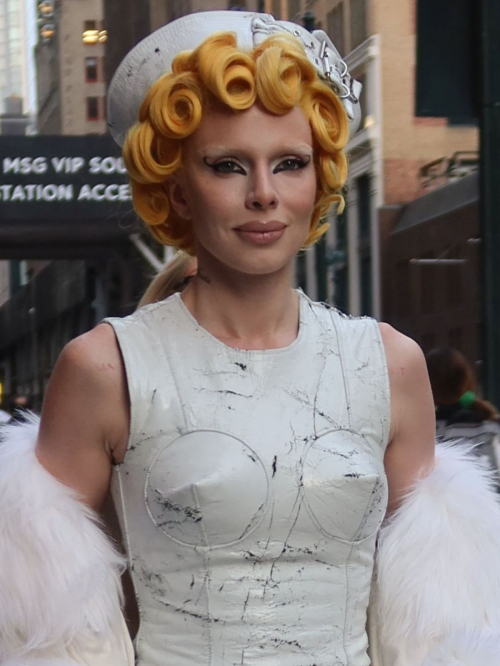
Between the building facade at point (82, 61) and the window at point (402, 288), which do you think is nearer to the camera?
the window at point (402, 288)

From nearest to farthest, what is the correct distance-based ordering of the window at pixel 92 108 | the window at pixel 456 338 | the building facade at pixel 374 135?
1. the window at pixel 456 338
2. the building facade at pixel 374 135
3. the window at pixel 92 108

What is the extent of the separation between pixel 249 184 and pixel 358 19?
14608 mm

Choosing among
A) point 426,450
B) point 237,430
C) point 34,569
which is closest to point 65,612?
point 34,569

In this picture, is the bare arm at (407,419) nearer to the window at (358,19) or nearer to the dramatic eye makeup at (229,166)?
the dramatic eye makeup at (229,166)

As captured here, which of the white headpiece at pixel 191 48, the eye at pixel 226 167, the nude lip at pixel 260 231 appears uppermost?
the white headpiece at pixel 191 48

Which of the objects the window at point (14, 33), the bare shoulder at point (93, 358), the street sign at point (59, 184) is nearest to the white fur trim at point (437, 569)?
the bare shoulder at point (93, 358)

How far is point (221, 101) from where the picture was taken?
6.62 ft

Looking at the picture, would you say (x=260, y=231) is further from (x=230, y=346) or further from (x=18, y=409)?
(x=18, y=409)

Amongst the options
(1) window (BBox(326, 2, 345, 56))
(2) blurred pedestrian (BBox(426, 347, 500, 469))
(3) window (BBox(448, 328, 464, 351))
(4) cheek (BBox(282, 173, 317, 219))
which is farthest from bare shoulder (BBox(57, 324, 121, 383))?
(1) window (BBox(326, 2, 345, 56))

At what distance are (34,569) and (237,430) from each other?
41 centimetres

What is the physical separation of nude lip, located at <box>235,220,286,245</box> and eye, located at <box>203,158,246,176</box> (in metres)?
0.09

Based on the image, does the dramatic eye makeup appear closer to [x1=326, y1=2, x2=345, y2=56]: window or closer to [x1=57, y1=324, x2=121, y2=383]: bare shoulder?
[x1=57, y1=324, x2=121, y2=383]: bare shoulder

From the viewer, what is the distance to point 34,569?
203cm

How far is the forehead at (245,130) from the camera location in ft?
6.63
